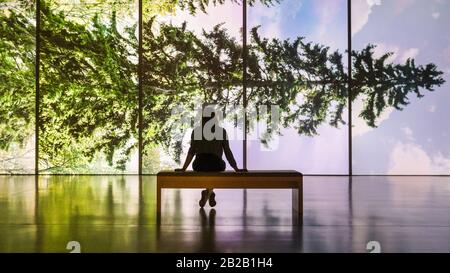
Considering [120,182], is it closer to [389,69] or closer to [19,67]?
[19,67]

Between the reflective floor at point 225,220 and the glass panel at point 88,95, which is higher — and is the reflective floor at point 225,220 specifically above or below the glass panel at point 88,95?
below

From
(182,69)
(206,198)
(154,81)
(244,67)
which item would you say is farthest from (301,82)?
(206,198)

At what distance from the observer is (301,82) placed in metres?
10.5

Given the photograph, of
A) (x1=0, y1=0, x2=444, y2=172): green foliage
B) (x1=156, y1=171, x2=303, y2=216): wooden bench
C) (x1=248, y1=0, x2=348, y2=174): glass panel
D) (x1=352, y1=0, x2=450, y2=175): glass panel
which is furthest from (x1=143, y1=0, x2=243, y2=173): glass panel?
(x1=156, y1=171, x2=303, y2=216): wooden bench

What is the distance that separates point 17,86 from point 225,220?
7.26 metres

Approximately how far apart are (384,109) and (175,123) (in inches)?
152

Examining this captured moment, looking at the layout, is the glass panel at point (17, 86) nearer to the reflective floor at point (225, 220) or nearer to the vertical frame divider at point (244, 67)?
the reflective floor at point (225, 220)

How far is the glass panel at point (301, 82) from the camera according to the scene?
33.9 feet

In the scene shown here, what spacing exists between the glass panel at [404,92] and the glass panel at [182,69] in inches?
91.9

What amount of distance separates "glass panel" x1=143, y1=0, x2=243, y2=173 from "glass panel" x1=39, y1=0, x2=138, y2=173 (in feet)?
1.01

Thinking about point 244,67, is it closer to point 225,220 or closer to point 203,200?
point 203,200

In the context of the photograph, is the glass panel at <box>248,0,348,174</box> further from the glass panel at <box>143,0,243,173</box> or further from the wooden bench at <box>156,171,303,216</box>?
the wooden bench at <box>156,171,303,216</box>

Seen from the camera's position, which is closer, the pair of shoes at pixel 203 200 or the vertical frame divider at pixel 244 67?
the pair of shoes at pixel 203 200

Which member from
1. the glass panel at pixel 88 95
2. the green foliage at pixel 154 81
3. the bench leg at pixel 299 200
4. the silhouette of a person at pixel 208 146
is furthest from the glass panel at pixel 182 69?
the bench leg at pixel 299 200
